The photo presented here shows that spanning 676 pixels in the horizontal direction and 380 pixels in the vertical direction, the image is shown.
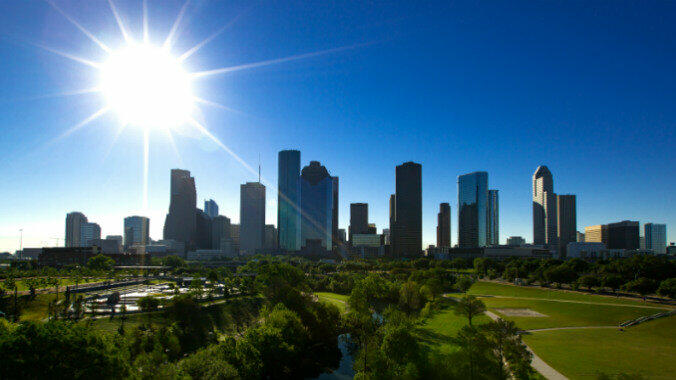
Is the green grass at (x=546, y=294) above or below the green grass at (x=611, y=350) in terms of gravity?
below

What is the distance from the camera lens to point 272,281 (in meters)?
68.8

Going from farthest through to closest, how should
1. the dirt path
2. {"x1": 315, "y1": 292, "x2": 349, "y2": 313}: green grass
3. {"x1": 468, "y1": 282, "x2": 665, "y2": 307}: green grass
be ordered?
{"x1": 315, "y1": 292, "x2": 349, "y2": 313}: green grass < {"x1": 468, "y1": 282, "x2": 665, "y2": 307}: green grass < the dirt path

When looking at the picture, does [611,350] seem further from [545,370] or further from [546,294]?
[546,294]

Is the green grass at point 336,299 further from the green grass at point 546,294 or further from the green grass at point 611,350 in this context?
the green grass at point 611,350

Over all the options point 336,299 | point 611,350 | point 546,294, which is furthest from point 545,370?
point 546,294

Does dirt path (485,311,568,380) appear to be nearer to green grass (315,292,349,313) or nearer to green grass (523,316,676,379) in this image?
green grass (523,316,676,379)

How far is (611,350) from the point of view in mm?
37781

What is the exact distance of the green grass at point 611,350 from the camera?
106 feet

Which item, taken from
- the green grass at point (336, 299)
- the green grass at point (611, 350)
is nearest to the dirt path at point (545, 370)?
the green grass at point (611, 350)

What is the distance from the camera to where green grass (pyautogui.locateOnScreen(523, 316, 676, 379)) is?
32.2 metres

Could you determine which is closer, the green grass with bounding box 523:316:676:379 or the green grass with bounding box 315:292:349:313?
the green grass with bounding box 523:316:676:379

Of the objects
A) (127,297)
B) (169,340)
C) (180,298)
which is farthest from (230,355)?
(127,297)

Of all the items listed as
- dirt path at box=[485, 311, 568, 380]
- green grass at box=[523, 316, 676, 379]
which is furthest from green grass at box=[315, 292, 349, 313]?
dirt path at box=[485, 311, 568, 380]

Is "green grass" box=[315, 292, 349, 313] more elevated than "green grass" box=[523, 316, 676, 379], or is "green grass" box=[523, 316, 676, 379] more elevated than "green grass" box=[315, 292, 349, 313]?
"green grass" box=[523, 316, 676, 379]
